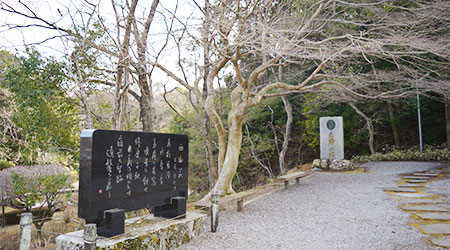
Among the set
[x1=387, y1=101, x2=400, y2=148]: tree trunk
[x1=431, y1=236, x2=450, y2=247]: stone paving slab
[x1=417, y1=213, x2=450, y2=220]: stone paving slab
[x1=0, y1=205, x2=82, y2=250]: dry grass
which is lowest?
[x1=0, y1=205, x2=82, y2=250]: dry grass

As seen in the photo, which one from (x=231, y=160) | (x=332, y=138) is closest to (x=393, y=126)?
(x=332, y=138)

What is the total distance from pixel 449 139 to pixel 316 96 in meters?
5.13

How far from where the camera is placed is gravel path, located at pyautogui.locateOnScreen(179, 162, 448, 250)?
3.67 metres

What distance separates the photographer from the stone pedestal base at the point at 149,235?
9.80 ft

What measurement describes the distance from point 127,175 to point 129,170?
63 mm

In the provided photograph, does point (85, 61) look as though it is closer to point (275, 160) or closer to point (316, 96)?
point (316, 96)

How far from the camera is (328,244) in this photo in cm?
362

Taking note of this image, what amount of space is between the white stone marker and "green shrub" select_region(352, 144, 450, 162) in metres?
2.37

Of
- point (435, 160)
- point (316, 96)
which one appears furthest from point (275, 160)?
point (435, 160)

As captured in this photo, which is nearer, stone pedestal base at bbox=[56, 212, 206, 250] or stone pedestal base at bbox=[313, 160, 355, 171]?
stone pedestal base at bbox=[56, 212, 206, 250]

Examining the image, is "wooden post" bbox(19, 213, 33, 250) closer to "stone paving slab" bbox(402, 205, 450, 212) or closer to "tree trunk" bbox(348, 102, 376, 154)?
"stone paving slab" bbox(402, 205, 450, 212)

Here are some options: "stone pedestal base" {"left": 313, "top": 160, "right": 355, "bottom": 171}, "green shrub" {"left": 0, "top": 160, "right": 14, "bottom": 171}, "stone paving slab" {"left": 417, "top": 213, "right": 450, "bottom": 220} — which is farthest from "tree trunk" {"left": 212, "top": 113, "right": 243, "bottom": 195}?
"green shrub" {"left": 0, "top": 160, "right": 14, "bottom": 171}

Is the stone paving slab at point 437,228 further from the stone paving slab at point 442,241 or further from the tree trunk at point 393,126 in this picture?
the tree trunk at point 393,126

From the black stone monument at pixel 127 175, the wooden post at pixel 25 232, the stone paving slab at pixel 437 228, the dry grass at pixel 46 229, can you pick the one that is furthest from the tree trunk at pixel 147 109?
the stone paving slab at pixel 437 228
